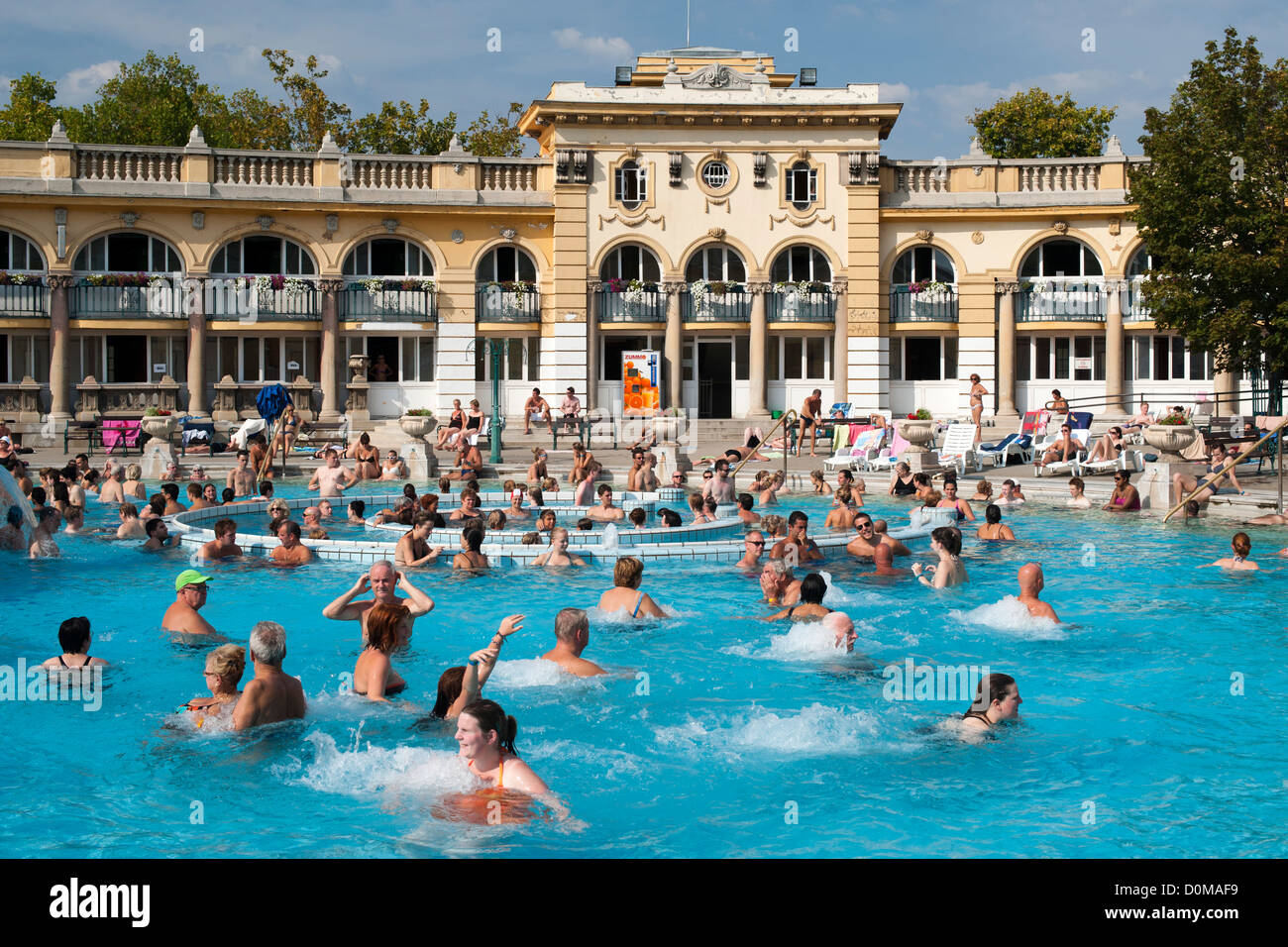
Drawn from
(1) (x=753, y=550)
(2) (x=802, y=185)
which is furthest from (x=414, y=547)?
(2) (x=802, y=185)

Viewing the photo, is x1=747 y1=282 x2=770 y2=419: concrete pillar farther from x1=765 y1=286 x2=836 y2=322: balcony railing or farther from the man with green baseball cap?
the man with green baseball cap

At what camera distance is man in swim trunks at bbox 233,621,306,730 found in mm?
8586

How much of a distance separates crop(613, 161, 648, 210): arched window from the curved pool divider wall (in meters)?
17.6

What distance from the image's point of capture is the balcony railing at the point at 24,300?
31.6m

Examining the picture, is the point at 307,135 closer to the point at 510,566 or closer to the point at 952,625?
the point at 510,566

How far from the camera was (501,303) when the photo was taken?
113 feet

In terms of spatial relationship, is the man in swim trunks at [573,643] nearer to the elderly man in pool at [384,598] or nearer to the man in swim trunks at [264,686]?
the elderly man in pool at [384,598]

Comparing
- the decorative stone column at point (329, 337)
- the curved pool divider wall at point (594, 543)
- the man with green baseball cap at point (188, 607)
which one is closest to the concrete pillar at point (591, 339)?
the decorative stone column at point (329, 337)

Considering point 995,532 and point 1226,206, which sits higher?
point 1226,206

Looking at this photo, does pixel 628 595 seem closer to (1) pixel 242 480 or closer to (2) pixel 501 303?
(1) pixel 242 480

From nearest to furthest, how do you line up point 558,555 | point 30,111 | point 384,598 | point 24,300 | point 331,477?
point 384,598 < point 558,555 < point 331,477 < point 24,300 < point 30,111

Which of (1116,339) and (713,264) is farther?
(713,264)

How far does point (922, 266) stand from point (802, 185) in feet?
13.4

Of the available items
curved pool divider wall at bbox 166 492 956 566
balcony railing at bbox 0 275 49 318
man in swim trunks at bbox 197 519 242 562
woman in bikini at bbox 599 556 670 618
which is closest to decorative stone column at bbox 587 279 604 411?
balcony railing at bbox 0 275 49 318
